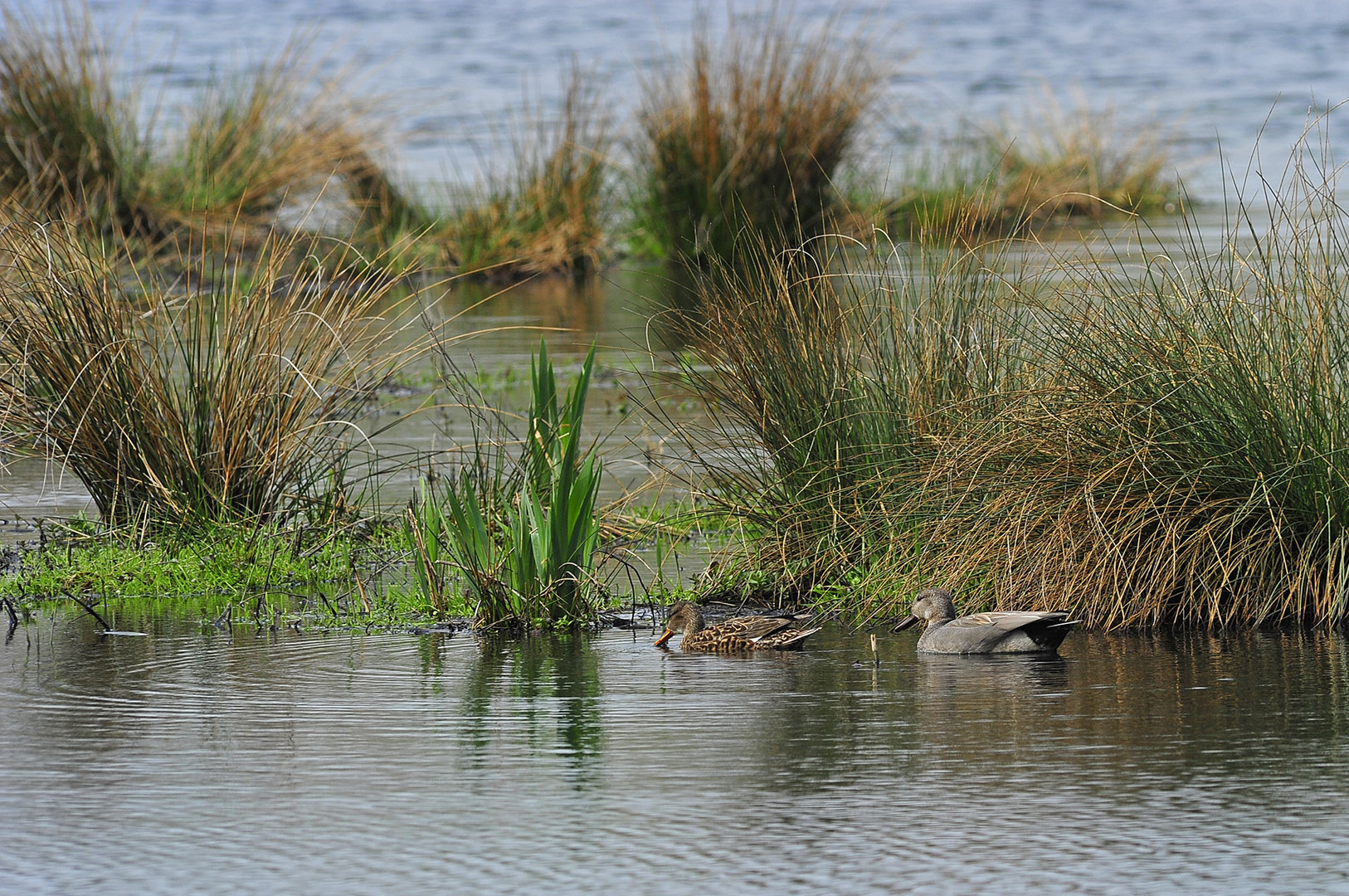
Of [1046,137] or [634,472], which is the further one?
[1046,137]

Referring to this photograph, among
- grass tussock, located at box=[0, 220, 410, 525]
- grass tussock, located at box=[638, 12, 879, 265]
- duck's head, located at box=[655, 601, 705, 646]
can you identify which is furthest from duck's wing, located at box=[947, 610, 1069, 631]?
grass tussock, located at box=[638, 12, 879, 265]

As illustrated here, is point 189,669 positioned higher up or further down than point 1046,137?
further down

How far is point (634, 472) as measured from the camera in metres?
10.0

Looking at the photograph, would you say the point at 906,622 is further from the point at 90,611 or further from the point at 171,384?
the point at 171,384

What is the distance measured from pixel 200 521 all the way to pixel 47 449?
2.16 feet

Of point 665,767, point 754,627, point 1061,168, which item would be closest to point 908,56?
point 1061,168

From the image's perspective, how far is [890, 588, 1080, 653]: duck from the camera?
20.7 feet

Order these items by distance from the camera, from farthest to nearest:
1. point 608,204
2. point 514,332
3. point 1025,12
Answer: point 1025,12 < point 608,204 < point 514,332

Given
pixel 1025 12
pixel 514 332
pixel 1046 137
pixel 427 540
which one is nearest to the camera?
pixel 427 540

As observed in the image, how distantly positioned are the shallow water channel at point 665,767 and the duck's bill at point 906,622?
0.20 ft

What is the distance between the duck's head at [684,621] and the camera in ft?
21.5

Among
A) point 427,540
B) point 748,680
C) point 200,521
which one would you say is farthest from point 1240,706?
point 200,521

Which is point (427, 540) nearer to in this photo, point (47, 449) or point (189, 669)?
point (189, 669)

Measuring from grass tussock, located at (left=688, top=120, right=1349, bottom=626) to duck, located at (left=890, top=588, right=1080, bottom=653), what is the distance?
1.30 feet
